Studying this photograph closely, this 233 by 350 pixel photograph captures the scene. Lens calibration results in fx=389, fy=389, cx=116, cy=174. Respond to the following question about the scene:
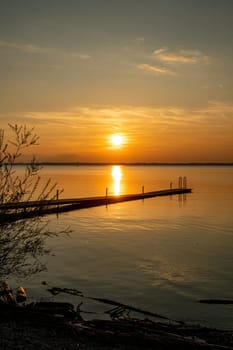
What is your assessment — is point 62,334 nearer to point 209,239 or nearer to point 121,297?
point 121,297

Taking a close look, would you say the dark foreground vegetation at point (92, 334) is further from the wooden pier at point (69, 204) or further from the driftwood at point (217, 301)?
the driftwood at point (217, 301)

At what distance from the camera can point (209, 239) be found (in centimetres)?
3119

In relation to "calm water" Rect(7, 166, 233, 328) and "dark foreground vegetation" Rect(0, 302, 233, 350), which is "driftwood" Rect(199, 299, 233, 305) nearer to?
"calm water" Rect(7, 166, 233, 328)

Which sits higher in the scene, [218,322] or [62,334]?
[62,334]

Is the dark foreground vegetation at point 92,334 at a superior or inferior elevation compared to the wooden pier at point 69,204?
inferior

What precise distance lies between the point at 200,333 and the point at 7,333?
5.76 metres

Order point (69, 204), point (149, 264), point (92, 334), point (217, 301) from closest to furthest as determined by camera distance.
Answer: point (92, 334), point (217, 301), point (149, 264), point (69, 204)

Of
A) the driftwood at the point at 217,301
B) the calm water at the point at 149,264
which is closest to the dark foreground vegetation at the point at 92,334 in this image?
the calm water at the point at 149,264

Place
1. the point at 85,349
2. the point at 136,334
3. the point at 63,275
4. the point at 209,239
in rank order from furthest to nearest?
the point at 209,239 → the point at 63,275 → the point at 136,334 → the point at 85,349

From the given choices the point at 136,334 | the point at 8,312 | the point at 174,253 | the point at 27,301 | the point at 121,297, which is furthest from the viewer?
the point at 174,253

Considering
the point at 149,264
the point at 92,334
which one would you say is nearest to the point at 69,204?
the point at 149,264

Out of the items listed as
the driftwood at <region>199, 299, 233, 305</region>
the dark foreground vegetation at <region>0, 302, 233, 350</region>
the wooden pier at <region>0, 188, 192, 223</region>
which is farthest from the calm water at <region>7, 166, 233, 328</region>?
the wooden pier at <region>0, 188, 192, 223</region>

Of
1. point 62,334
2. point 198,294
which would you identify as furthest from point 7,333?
point 198,294

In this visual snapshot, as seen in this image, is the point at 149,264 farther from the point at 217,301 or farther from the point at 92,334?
the point at 92,334
